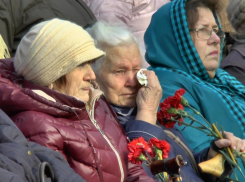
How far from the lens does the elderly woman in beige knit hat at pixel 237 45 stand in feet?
16.5

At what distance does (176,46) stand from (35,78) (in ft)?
5.40

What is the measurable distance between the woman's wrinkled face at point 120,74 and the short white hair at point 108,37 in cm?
3

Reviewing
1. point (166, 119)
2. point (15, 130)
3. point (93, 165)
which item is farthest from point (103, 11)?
point (15, 130)

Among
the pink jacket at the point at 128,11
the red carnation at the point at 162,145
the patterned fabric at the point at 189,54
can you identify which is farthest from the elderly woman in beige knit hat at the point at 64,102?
the pink jacket at the point at 128,11

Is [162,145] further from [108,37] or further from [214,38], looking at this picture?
[214,38]

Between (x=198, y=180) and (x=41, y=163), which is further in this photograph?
(x=198, y=180)

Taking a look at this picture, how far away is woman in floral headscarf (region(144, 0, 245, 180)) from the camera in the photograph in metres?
4.15

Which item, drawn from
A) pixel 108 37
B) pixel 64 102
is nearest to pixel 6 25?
pixel 108 37

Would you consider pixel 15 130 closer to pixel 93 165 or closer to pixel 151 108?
pixel 93 165

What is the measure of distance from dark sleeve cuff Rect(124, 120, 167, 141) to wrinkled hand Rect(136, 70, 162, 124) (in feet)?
0.35

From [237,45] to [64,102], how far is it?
2778 millimetres

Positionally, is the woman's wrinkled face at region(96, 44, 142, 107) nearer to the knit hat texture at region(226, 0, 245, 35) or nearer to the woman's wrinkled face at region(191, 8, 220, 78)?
the woman's wrinkled face at region(191, 8, 220, 78)

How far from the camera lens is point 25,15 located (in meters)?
4.04

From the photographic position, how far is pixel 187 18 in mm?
4352
